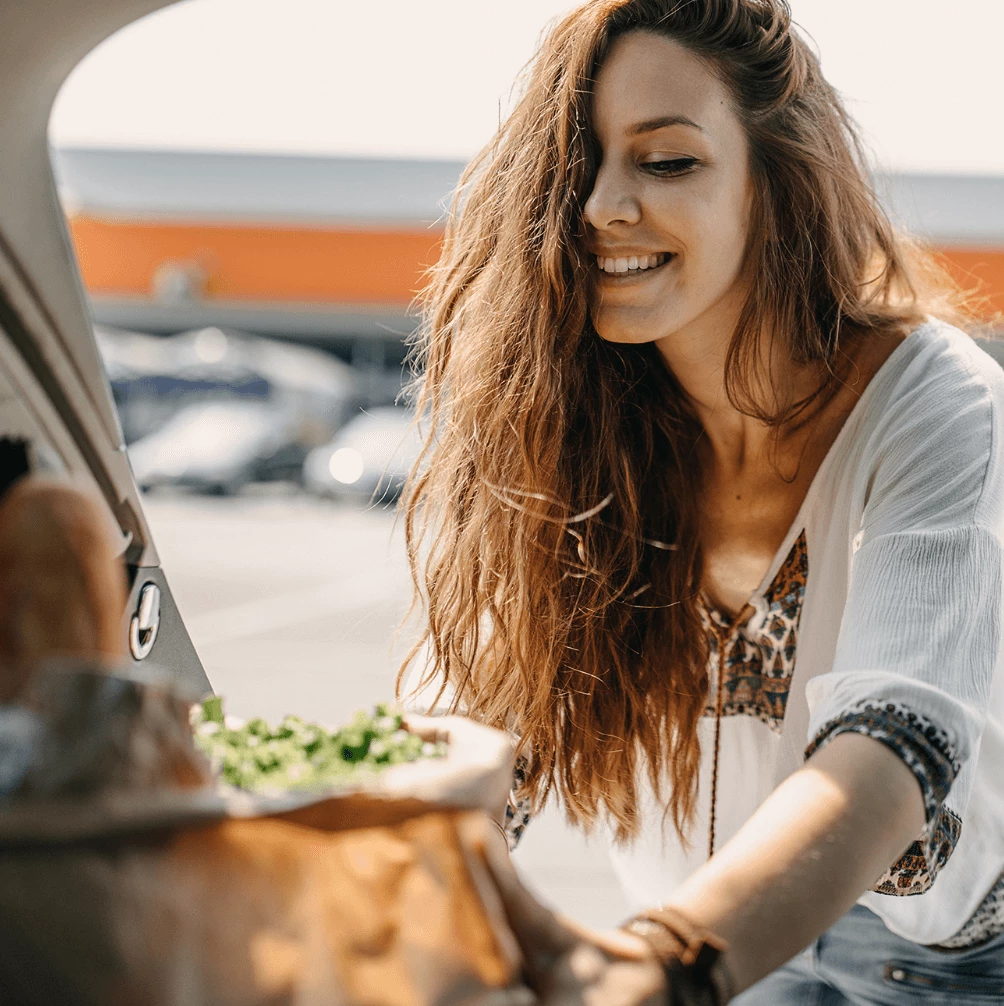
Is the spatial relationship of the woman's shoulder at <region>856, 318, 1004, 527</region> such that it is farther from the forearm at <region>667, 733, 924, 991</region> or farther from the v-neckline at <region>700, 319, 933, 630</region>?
the forearm at <region>667, 733, 924, 991</region>

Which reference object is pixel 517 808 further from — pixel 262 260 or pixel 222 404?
pixel 222 404

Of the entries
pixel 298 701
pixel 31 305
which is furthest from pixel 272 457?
pixel 31 305

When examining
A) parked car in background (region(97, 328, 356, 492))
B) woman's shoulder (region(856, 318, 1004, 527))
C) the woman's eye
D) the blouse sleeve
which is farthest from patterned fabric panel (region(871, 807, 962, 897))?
parked car in background (region(97, 328, 356, 492))

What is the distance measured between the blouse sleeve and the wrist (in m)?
0.23

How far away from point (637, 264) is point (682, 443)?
0.95ft

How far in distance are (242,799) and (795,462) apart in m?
1.00

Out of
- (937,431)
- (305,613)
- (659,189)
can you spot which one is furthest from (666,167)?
(305,613)

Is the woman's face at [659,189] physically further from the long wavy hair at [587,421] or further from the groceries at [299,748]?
the groceries at [299,748]

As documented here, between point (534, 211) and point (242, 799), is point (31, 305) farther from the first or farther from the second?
point (534, 211)

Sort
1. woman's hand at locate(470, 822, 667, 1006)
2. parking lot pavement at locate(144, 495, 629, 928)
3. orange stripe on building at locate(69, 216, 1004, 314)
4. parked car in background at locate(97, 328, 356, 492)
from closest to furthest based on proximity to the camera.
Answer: woman's hand at locate(470, 822, 667, 1006) → parking lot pavement at locate(144, 495, 629, 928) → parked car in background at locate(97, 328, 356, 492) → orange stripe on building at locate(69, 216, 1004, 314)

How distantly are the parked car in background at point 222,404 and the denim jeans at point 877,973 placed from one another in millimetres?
6367

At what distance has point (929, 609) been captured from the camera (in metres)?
0.88

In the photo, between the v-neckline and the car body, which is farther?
the v-neckline

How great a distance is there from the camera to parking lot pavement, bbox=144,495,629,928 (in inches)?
126
